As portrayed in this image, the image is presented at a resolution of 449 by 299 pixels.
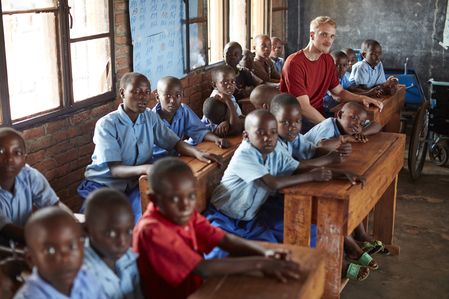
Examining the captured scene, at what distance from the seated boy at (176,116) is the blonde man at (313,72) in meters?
0.86

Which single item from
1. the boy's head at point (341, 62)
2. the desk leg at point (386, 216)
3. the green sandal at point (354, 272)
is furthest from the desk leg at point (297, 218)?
the boy's head at point (341, 62)

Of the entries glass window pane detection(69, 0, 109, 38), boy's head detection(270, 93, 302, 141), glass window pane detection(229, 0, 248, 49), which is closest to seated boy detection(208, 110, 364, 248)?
boy's head detection(270, 93, 302, 141)

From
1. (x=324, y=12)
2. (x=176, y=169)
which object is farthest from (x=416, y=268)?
(x=324, y=12)

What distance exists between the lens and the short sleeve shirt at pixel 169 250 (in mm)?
2285

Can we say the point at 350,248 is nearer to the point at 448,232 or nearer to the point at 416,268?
the point at 416,268

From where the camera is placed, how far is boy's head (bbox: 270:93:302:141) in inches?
145

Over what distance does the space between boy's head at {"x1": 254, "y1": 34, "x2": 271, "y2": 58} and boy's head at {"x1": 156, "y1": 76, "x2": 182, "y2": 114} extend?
112 inches

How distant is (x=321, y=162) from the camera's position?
3.70m

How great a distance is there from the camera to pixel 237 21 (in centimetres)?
782

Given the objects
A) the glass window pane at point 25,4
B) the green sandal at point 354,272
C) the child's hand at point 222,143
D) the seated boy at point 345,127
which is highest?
the glass window pane at point 25,4

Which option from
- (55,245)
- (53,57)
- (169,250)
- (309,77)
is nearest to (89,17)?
(53,57)

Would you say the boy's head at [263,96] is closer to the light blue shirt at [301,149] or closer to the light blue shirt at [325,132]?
the light blue shirt at [325,132]

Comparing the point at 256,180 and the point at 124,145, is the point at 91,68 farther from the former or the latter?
the point at 256,180

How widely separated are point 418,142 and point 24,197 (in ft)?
14.1
